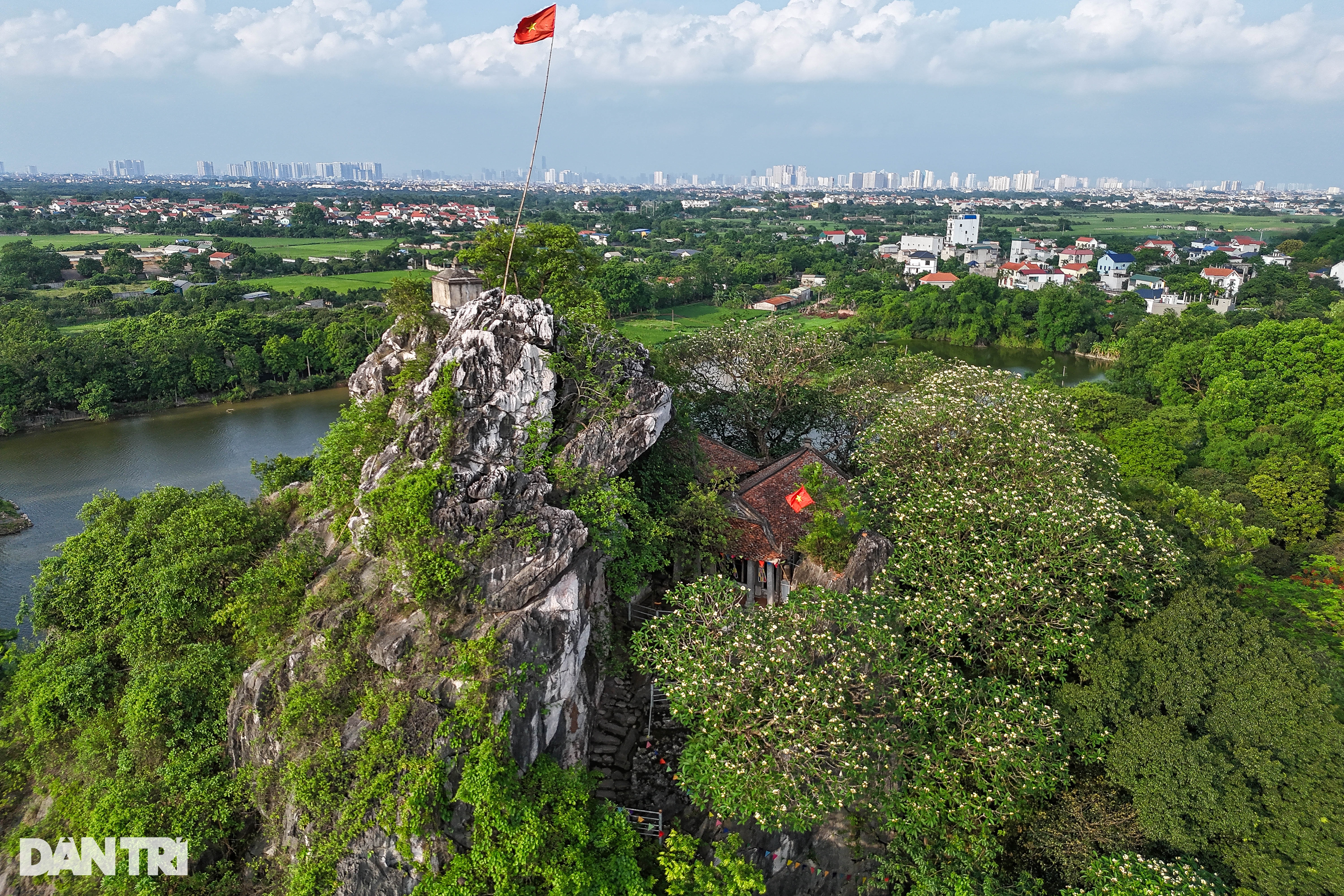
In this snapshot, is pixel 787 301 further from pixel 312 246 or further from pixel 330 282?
pixel 312 246

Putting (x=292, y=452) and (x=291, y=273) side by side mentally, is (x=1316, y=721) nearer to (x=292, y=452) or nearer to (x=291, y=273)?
(x=292, y=452)

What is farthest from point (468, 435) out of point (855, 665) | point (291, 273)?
point (291, 273)

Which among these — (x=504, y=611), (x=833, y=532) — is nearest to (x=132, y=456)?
(x=504, y=611)

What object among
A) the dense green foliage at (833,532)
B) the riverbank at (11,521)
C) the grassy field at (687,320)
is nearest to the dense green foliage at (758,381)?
the dense green foliage at (833,532)

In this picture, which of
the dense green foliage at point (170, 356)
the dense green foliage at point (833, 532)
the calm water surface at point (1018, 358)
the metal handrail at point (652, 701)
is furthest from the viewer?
the calm water surface at point (1018, 358)

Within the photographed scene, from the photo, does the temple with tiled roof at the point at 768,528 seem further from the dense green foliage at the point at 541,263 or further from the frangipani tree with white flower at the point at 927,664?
the dense green foliage at the point at 541,263

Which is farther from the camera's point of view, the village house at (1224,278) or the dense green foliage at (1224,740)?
the village house at (1224,278)
